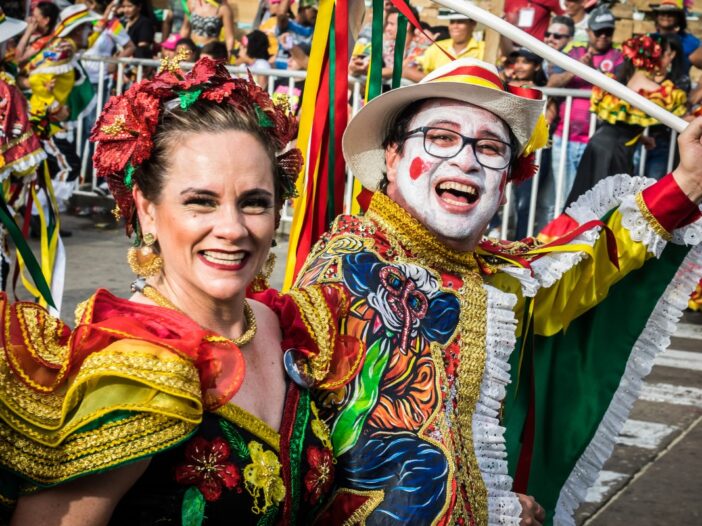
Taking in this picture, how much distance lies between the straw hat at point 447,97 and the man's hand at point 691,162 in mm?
417

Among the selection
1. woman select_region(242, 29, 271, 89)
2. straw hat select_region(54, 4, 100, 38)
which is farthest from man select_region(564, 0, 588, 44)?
straw hat select_region(54, 4, 100, 38)

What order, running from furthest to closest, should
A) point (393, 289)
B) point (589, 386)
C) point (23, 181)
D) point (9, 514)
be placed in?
point (23, 181) < point (589, 386) < point (393, 289) < point (9, 514)

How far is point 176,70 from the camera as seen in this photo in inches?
88.4

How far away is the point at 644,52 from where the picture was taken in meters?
7.08

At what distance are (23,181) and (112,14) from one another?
6.46 metres

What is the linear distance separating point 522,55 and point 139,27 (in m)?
5.03

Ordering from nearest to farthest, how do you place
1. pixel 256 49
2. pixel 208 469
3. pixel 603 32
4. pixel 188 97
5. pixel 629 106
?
pixel 208 469, pixel 188 97, pixel 629 106, pixel 603 32, pixel 256 49

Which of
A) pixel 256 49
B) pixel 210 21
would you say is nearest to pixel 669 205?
pixel 256 49

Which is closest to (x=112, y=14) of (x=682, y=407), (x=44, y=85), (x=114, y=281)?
(x=44, y=85)

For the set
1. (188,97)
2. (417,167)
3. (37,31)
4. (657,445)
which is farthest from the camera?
(37,31)

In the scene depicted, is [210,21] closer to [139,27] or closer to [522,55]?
[139,27]

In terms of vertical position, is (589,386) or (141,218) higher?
(141,218)

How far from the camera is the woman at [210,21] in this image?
36.0 ft

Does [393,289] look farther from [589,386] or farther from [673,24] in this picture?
[673,24]
